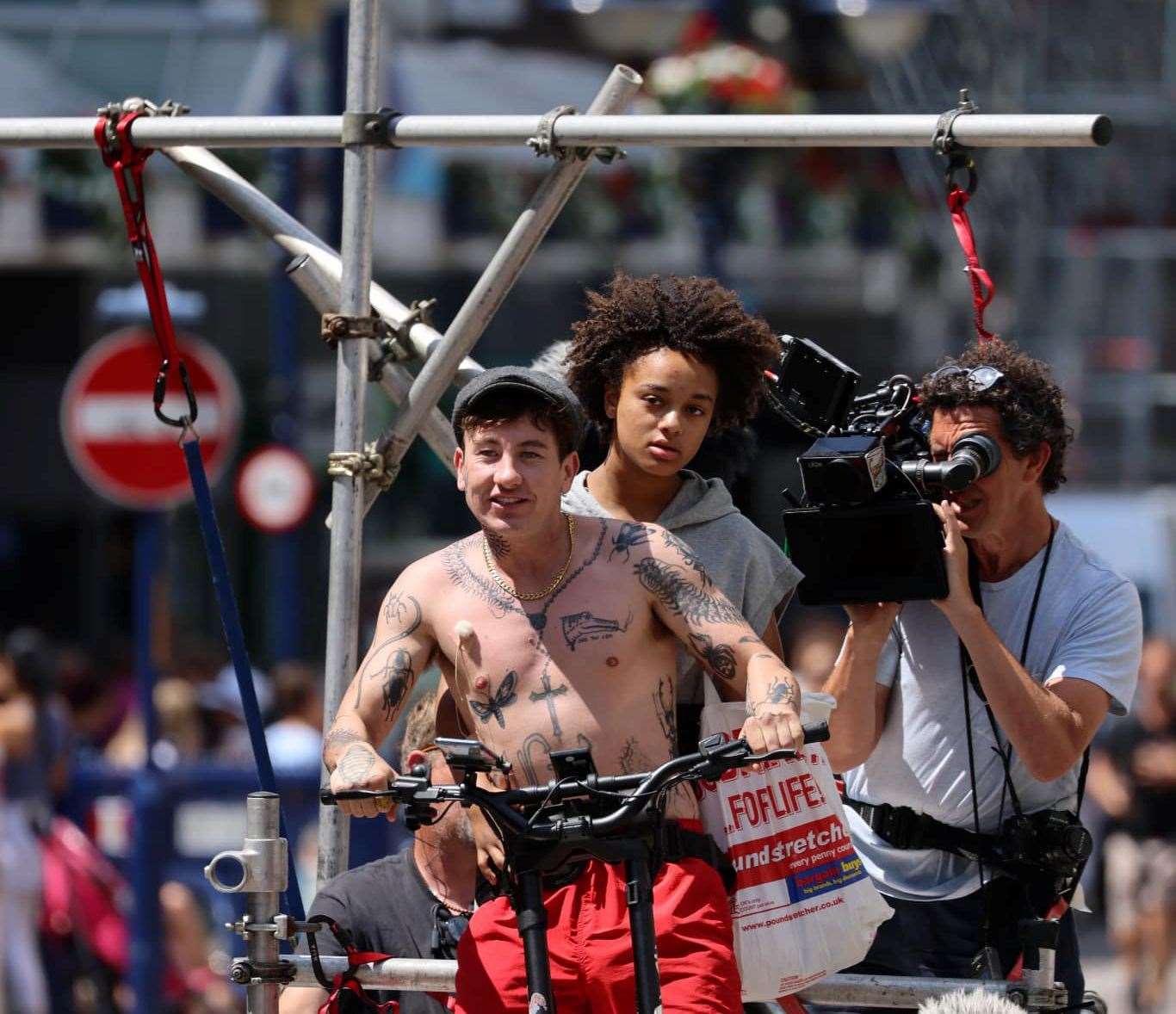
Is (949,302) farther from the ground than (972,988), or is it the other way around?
(949,302)

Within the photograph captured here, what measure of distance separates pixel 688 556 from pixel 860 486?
0.38 metres

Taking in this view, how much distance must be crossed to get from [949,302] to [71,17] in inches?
400

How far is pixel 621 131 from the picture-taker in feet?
14.0

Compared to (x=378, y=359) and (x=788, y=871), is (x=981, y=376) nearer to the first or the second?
(x=788, y=871)

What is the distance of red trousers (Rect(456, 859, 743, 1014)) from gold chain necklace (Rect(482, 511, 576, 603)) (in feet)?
1.65

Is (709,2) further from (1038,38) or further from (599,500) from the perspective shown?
(599,500)

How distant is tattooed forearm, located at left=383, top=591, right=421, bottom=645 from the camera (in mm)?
4035

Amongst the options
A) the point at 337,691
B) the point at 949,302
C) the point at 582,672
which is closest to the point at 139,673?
the point at 337,691

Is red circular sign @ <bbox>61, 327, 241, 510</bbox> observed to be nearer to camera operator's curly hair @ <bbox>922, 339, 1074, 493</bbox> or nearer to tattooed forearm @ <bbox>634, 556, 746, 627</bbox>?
camera operator's curly hair @ <bbox>922, 339, 1074, 493</bbox>

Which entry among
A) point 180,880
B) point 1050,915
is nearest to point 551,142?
point 1050,915

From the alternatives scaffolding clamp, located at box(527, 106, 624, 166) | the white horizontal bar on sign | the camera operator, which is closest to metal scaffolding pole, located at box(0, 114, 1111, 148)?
scaffolding clamp, located at box(527, 106, 624, 166)

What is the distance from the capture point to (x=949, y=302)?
23.5 m

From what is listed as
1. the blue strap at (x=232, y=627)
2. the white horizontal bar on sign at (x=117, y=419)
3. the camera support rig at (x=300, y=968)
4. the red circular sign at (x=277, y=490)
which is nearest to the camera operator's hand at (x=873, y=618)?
the camera support rig at (x=300, y=968)

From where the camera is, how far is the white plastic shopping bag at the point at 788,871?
158 inches
